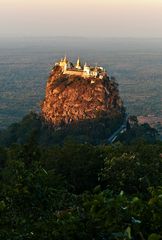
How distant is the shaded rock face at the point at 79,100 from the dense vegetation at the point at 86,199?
42.0 metres

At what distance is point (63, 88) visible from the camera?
74750 millimetres

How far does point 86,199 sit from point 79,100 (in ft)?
206

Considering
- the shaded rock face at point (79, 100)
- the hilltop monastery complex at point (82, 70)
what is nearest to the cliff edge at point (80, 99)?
the shaded rock face at point (79, 100)

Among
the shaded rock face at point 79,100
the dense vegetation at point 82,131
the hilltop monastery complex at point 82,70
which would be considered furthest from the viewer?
the hilltop monastery complex at point 82,70

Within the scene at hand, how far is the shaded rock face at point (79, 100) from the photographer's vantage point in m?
72.8

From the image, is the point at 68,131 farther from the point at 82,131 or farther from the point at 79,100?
the point at 79,100

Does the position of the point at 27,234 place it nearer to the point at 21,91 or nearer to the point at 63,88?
the point at 63,88

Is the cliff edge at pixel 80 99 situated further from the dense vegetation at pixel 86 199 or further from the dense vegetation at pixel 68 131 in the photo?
the dense vegetation at pixel 86 199

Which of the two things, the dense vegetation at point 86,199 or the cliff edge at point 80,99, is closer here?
the dense vegetation at point 86,199

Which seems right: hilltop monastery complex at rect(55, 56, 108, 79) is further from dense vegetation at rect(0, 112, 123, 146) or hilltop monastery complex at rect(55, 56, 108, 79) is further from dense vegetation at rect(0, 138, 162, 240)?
dense vegetation at rect(0, 138, 162, 240)

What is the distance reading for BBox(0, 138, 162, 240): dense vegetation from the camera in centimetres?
864

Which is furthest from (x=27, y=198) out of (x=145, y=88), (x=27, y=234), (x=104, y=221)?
(x=145, y=88)

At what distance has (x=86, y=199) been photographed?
10.6m

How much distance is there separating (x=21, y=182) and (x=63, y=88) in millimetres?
60639
